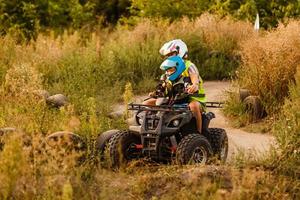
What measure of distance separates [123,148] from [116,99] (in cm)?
539

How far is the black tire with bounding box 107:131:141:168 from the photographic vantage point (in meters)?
9.37

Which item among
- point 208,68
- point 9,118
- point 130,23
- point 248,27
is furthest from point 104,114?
point 130,23

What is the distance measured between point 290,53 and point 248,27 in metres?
5.91

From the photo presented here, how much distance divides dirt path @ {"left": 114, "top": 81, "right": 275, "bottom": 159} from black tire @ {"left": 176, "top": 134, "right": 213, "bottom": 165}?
0.33 m

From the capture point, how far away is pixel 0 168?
6.99 m

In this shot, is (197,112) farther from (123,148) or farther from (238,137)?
(238,137)

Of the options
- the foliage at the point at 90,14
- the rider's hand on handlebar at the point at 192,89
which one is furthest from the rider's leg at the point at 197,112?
the foliage at the point at 90,14

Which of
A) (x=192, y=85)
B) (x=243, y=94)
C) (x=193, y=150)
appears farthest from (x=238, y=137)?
(x=193, y=150)

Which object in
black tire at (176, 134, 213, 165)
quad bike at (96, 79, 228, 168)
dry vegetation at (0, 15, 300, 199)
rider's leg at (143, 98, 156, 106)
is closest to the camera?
dry vegetation at (0, 15, 300, 199)

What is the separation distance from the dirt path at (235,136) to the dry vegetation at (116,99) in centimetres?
62

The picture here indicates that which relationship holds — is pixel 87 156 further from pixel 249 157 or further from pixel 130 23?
pixel 130 23

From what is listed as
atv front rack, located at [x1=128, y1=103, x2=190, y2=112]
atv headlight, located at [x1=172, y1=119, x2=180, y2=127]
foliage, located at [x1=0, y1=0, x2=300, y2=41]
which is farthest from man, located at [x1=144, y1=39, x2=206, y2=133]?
foliage, located at [x1=0, y1=0, x2=300, y2=41]

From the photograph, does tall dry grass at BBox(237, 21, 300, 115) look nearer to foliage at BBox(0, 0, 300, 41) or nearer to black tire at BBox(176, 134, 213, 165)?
black tire at BBox(176, 134, 213, 165)

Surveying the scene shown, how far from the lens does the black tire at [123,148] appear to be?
9.37m
